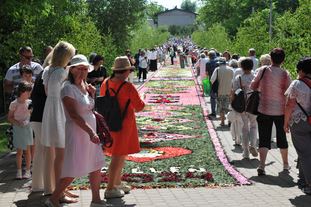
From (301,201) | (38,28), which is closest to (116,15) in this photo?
(38,28)

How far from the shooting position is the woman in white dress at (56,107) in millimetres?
7902

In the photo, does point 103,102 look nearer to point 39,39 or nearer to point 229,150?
point 229,150

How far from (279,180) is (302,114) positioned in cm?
152

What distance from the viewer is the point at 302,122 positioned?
27.8ft

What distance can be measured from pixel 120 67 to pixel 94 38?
18.0 meters

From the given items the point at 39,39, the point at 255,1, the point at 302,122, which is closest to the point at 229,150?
the point at 302,122

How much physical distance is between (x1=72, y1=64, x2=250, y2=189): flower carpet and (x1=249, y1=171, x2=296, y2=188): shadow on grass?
30 cm

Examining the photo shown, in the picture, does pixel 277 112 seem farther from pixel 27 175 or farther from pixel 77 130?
pixel 27 175

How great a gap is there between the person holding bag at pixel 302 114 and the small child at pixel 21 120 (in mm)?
4340

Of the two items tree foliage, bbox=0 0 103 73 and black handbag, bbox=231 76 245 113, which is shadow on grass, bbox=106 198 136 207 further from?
tree foliage, bbox=0 0 103 73

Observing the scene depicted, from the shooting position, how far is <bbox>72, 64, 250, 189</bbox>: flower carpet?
31.1ft

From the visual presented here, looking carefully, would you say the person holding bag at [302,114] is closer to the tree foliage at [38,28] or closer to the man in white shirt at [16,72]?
the man in white shirt at [16,72]

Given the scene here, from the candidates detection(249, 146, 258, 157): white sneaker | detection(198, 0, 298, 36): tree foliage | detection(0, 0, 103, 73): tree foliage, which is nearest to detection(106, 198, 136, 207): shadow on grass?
detection(249, 146, 258, 157): white sneaker

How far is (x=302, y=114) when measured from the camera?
8.48 m
